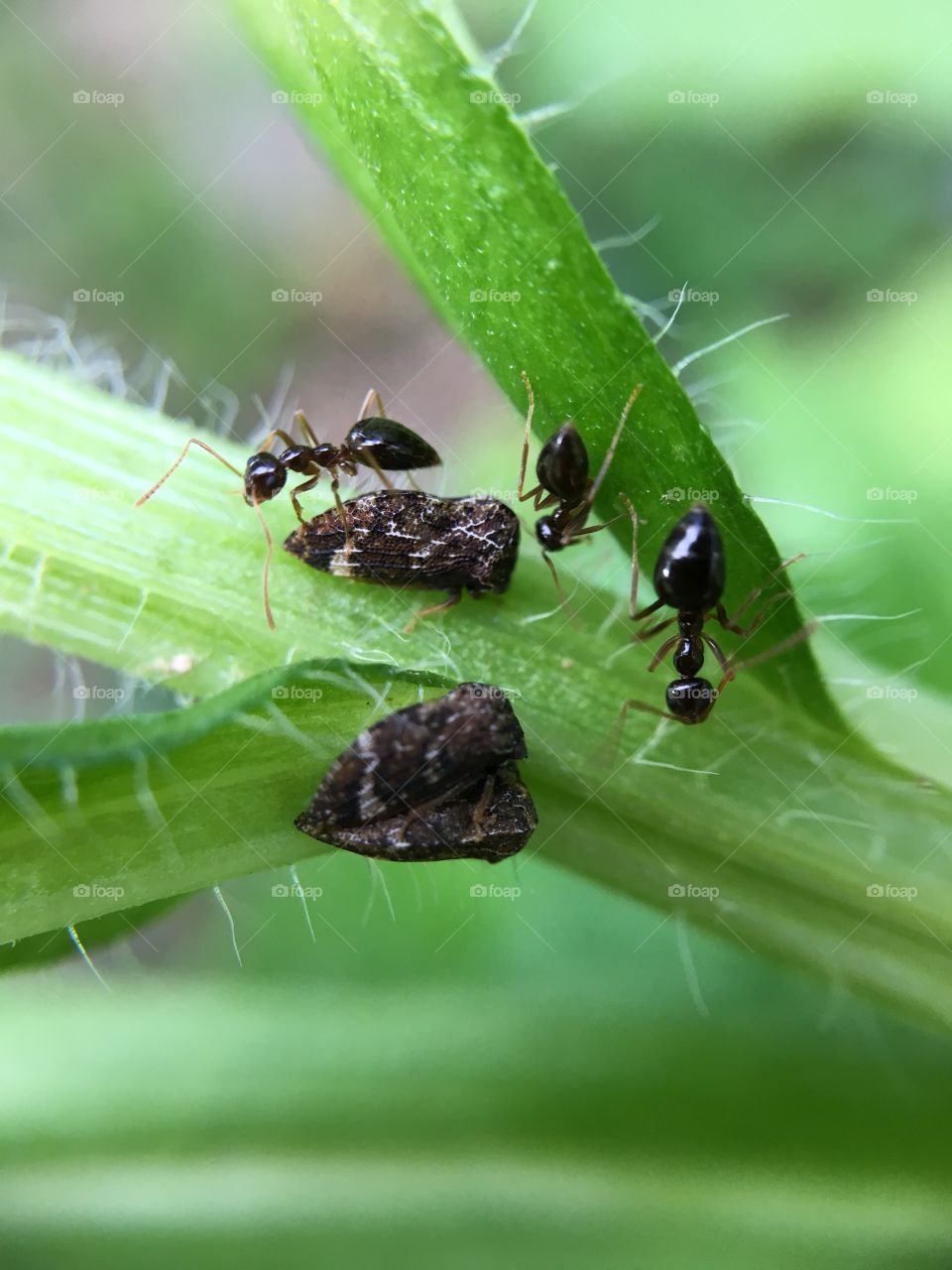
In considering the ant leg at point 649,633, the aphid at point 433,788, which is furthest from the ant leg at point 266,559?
the ant leg at point 649,633

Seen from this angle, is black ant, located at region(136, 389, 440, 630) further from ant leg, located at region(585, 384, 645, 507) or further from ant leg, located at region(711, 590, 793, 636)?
ant leg, located at region(711, 590, 793, 636)

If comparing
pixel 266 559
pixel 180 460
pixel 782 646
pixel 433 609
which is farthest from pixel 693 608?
pixel 180 460

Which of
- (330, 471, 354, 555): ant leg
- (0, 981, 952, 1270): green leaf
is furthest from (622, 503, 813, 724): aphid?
(0, 981, 952, 1270): green leaf

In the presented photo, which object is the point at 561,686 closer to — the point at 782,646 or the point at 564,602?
the point at 564,602

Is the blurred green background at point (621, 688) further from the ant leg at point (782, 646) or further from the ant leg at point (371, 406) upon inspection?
the ant leg at point (782, 646)

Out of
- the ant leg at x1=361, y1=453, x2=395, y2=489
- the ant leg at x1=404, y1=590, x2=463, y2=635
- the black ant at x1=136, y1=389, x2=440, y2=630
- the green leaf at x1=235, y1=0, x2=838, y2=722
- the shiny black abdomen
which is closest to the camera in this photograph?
the green leaf at x1=235, y1=0, x2=838, y2=722

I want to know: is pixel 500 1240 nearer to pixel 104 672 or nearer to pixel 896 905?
pixel 896 905
